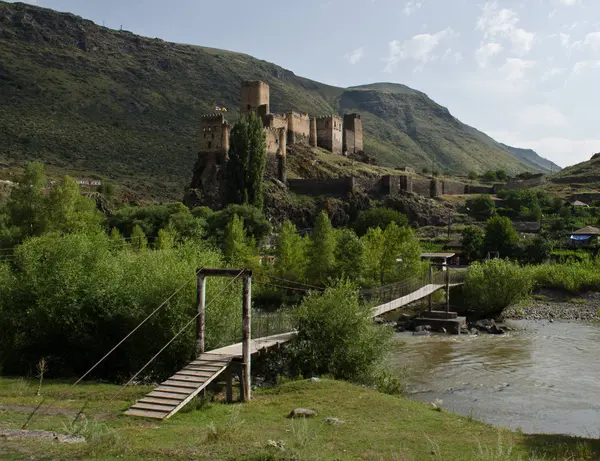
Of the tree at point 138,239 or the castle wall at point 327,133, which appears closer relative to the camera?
the tree at point 138,239

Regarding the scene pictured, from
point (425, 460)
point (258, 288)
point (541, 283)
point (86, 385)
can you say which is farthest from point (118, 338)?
point (541, 283)

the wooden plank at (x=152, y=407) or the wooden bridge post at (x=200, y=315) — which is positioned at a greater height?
the wooden bridge post at (x=200, y=315)

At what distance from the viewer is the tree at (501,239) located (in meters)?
55.8

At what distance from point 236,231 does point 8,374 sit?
27.4 m

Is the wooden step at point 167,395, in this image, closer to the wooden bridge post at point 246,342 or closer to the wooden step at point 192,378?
the wooden step at point 192,378

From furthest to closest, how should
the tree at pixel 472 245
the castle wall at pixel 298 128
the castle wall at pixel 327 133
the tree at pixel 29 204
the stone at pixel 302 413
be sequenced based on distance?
the castle wall at pixel 327 133
the castle wall at pixel 298 128
the tree at pixel 472 245
the tree at pixel 29 204
the stone at pixel 302 413

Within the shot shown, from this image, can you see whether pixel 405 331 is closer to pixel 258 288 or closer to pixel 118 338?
pixel 258 288

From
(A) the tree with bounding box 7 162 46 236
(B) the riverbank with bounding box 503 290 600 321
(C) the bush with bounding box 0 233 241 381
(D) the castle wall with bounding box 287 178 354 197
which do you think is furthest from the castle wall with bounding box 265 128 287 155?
(C) the bush with bounding box 0 233 241 381

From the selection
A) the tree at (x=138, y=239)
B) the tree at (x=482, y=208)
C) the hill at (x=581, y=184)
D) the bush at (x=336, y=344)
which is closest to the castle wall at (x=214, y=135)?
the tree at (x=138, y=239)

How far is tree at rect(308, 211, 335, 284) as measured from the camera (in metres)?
42.8

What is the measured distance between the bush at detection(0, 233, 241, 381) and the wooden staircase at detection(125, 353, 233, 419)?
278cm

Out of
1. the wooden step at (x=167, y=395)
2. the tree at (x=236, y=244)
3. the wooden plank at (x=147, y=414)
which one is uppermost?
the tree at (x=236, y=244)

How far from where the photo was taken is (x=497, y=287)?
3912 centimetres

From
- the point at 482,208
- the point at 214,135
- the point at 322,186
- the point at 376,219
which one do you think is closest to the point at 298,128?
the point at 322,186
